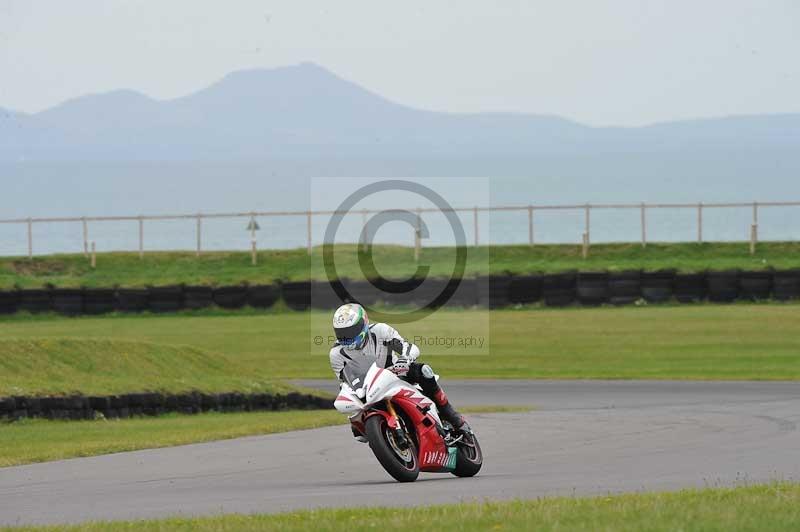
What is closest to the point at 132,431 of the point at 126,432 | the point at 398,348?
the point at 126,432

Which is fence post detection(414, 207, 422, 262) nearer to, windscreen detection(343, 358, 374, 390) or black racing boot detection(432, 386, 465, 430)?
black racing boot detection(432, 386, 465, 430)

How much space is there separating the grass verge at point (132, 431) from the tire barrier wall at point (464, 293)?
59.5 feet

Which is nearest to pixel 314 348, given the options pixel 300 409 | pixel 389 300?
pixel 389 300

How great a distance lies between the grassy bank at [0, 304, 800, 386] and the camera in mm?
23000

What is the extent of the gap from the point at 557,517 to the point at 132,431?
1027cm

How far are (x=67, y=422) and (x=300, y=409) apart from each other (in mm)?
Answer: 4962

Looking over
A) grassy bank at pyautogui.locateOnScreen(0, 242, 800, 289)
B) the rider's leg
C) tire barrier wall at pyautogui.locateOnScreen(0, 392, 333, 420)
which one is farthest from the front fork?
grassy bank at pyautogui.locateOnScreen(0, 242, 800, 289)

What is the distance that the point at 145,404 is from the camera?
69.0ft

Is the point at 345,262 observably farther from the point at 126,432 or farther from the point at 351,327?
the point at 351,327

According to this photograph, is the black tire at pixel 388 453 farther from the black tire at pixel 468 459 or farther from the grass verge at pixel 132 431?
the grass verge at pixel 132 431

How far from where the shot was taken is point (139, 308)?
42.1m

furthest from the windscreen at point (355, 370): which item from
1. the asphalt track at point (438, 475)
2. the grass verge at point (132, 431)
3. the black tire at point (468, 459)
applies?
the grass verge at point (132, 431)

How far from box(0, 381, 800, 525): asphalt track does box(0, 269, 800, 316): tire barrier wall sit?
18813mm

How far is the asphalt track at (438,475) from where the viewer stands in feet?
36.8
